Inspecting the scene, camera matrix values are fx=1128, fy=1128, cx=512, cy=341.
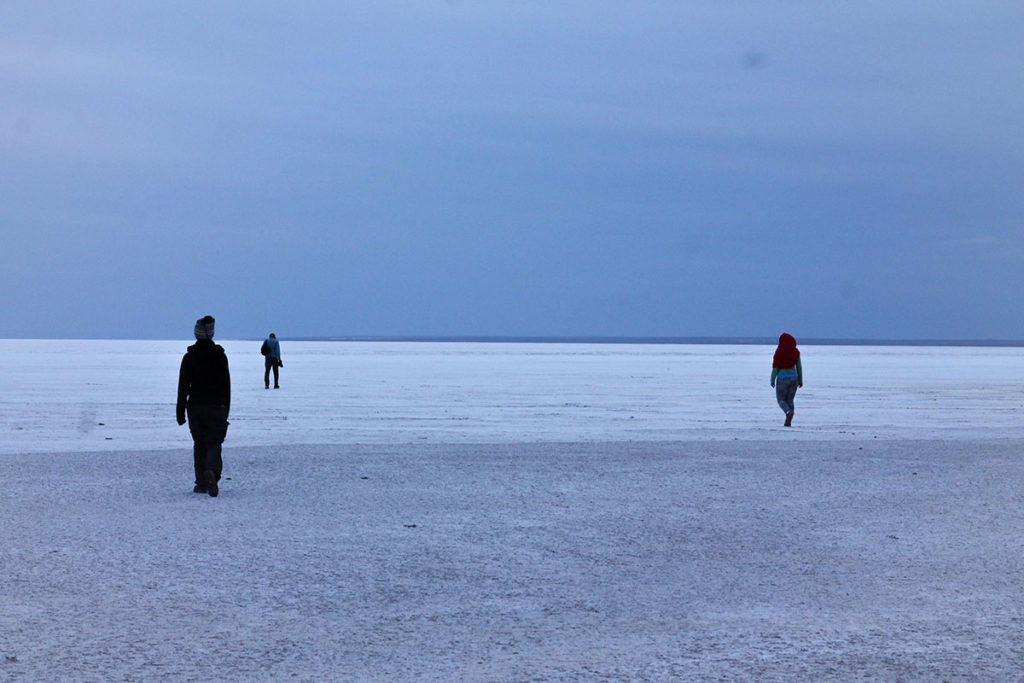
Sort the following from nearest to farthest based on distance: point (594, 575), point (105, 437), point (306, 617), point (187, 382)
→ point (306, 617), point (594, 575), point (187, 382), point (105, 437)

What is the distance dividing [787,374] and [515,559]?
1337cm

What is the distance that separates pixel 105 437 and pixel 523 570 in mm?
11845

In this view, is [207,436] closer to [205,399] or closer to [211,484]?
[205,399]

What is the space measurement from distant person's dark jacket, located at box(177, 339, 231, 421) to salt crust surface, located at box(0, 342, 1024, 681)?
1.00 meters

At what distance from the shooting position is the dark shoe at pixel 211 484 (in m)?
11.2

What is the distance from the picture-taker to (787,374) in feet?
68.1

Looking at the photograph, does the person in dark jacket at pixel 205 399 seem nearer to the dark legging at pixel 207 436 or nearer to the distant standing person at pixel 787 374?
the dark legging at pixel 207 436

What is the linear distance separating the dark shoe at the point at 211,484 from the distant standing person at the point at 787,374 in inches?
472

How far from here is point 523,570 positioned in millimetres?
8047

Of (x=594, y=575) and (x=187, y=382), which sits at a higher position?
(x=187, y=382)

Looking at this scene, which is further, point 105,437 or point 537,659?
point 105,437

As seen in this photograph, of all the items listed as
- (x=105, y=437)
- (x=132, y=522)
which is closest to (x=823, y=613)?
(x=132, y=522)

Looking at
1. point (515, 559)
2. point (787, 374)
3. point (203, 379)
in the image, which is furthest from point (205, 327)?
point (787, 374)

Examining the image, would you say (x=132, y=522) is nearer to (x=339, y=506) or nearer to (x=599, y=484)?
(x=339, y=506)
